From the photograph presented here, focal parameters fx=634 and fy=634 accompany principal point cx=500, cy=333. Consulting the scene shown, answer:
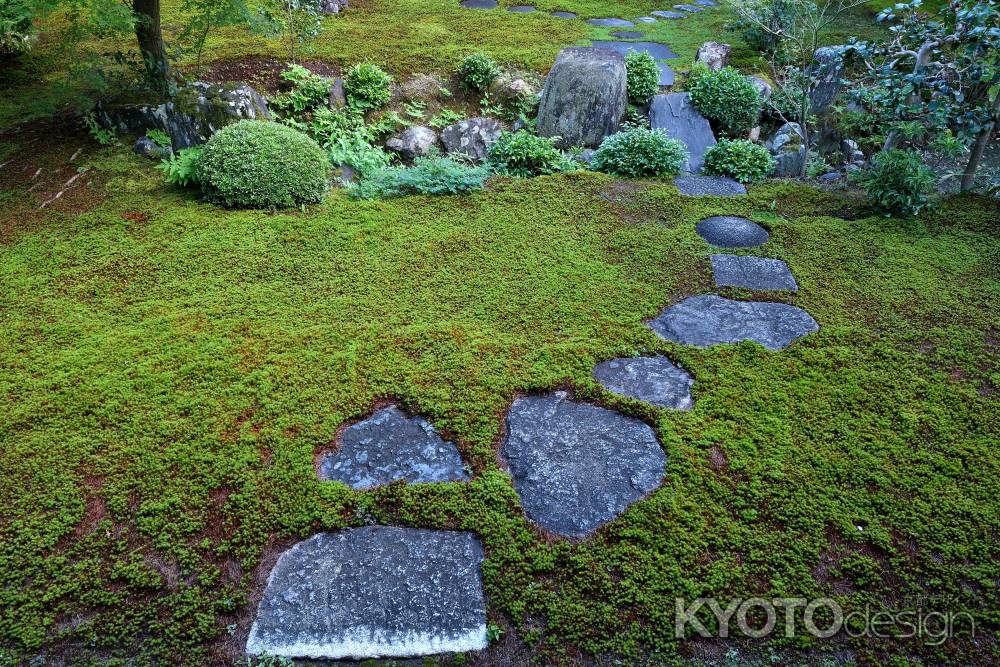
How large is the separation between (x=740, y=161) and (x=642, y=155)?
1133mm

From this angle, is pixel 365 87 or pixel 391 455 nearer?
pixel 391 455

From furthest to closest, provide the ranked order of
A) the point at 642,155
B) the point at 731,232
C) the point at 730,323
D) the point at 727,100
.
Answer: the point at 727,100
the point at 642,155
the point at 731,232
the point at 730,323

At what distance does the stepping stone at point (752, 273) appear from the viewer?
531cm

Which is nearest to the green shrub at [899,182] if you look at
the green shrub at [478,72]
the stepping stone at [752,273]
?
the stepping stone at [752,273]

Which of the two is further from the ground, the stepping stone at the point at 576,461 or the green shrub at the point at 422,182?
the green shrub at the point at 422,182

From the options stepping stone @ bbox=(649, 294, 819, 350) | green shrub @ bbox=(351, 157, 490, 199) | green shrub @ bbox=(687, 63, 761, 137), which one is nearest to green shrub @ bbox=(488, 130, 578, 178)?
green shrub @ bbox=(351, 157, 490, 199)

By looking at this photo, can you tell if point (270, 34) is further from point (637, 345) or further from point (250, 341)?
point (637, 345)

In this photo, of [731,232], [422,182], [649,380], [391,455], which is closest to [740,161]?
[731,232]

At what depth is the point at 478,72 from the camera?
31.3ft

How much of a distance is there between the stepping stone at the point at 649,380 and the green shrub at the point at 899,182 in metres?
3.59

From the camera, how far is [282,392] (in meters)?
4.11

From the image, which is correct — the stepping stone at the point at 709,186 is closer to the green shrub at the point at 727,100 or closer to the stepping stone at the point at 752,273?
the stepping stone at the point at 752,273

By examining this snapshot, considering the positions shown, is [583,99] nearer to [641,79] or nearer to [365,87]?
[641,79]

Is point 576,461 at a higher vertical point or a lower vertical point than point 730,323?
lower
